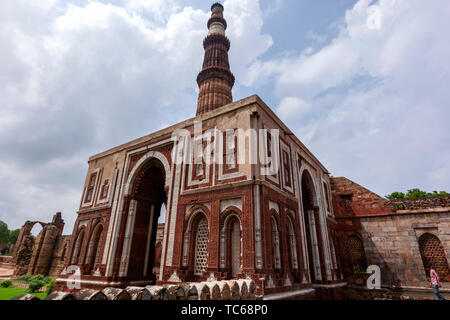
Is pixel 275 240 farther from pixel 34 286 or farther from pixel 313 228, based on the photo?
pixel 34 286

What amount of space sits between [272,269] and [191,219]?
3.86 m

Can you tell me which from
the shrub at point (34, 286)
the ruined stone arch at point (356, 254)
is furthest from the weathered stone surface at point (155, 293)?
the ruined stone arch at point (356, 254)

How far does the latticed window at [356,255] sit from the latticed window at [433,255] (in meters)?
3.10

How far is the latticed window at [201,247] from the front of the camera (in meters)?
9.48

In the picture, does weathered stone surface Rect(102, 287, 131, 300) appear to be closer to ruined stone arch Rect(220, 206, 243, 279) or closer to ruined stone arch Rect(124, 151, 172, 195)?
ruined stone arch Rect(220, 206, 243, 279)

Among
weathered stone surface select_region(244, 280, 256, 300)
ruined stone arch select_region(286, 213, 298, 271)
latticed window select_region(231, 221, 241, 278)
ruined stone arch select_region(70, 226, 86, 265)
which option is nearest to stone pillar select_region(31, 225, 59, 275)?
ruined stone arch select_region(70, 226, 86, 265)

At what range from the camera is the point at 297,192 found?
11961 mm

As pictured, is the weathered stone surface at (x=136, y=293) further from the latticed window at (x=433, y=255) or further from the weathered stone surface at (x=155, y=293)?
the latticed window at (x=433, y=255)

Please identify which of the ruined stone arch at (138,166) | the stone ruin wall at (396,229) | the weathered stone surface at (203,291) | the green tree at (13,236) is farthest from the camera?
the green tree at (13,236)

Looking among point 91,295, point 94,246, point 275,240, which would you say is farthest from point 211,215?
point 94,246

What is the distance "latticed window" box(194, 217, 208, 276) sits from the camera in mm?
9484

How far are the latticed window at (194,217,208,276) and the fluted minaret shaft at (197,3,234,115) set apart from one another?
40.3 feet
